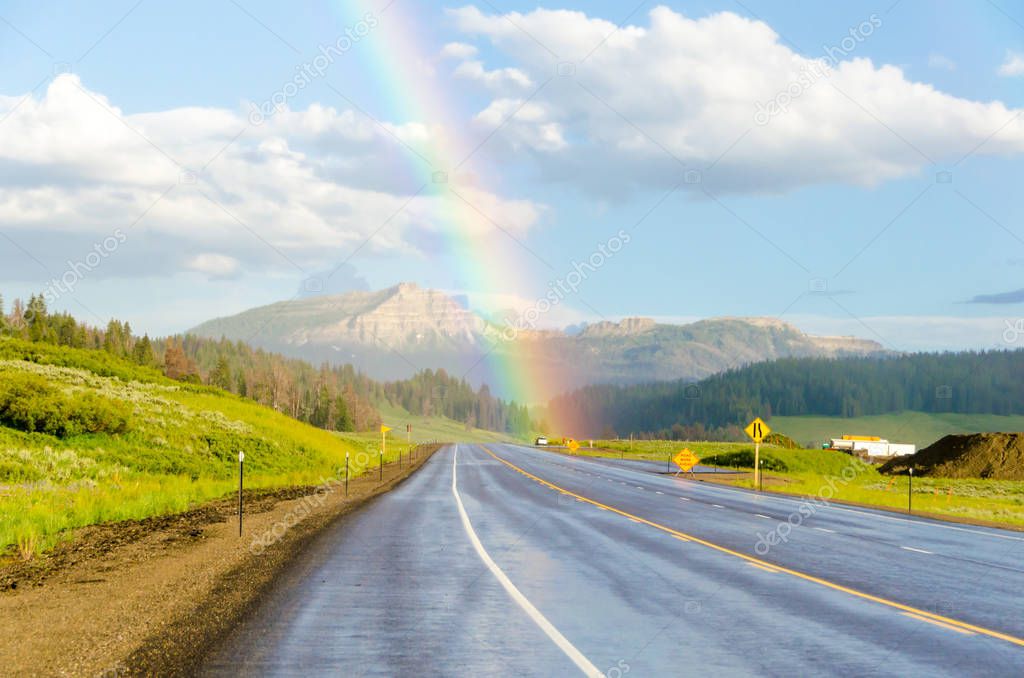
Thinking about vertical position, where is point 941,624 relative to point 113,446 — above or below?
below

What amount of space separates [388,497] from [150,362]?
456 ft

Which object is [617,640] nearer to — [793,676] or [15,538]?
[793,676]

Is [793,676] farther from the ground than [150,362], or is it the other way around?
[150,362]

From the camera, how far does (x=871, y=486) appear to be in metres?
61.0

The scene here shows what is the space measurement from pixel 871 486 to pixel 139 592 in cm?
5604

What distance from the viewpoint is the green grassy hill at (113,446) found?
1034 inches

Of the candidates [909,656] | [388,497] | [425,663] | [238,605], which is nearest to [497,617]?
[425,663]

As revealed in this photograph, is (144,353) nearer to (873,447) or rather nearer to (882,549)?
(873,447)

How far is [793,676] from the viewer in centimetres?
799

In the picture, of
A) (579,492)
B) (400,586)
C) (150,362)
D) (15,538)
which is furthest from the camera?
(150,362)

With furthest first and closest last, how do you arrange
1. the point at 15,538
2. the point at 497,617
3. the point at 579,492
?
the point at 579,492
the point at 15,538
the point at 497,617

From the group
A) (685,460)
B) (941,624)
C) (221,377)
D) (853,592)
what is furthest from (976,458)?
(221,377)

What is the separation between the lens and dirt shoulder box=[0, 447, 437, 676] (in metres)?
8.85

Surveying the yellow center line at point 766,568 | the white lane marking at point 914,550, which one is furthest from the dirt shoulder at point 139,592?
the white lane marking at point 914,550
